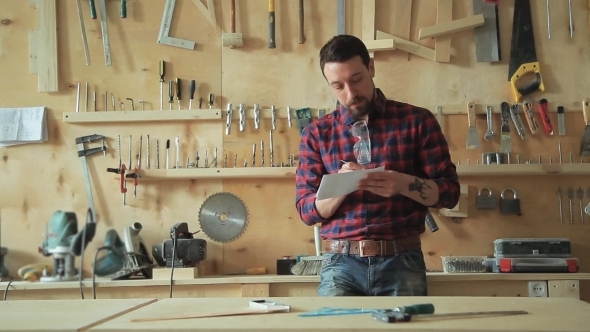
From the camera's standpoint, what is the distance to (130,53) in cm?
345

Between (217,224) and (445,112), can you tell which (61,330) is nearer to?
(217,224)

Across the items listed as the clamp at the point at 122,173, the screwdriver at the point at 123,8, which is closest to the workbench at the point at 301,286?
the clamp at the point at 122,173

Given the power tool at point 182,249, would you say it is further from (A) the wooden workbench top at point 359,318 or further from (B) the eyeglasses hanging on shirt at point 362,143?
(A) the wooden workbench top at point 359,318

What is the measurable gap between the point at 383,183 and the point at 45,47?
232 cm

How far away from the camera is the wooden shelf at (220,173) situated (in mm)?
3188

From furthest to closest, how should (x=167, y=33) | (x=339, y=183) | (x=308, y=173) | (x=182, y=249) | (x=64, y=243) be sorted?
(x=167, y=33)
(x=182, y=249)
(x=308, y=173)
(x=339, y=183)
(x=64, y=243)

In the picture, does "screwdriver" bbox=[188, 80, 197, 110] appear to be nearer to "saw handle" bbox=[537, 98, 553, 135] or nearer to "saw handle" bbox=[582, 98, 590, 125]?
"saw handle" bbox=[537, 98, 553, 135]

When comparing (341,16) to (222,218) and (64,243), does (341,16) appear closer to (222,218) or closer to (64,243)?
(222,218)

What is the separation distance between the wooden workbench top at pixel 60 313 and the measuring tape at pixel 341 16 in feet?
6.77

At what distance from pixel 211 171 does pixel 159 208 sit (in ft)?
1.28

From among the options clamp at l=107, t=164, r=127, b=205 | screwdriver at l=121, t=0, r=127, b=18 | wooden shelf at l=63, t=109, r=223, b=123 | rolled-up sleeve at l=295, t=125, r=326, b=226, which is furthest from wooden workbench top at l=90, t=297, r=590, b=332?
screwdriver at l=121, t=0, r=127, b=18

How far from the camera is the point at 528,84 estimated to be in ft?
10.6

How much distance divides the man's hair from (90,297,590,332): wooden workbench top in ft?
3.00

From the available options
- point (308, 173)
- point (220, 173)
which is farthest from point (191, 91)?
point (308, 173)
